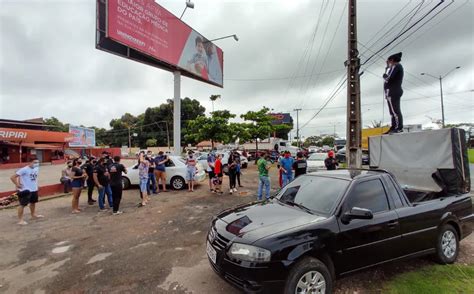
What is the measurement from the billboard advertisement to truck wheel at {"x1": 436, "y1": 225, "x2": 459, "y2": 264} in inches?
515

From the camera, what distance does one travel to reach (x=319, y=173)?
4164mm

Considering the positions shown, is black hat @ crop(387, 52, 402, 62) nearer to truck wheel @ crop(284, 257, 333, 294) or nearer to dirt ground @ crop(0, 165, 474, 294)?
dirt ground @ crop(0, 165, 474, 294)

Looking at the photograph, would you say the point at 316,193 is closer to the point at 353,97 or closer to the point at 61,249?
the point at 61,249

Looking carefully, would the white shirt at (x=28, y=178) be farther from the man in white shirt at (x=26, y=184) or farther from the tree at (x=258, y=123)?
the tree at (x=258, y=123)

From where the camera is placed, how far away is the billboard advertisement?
11641mm

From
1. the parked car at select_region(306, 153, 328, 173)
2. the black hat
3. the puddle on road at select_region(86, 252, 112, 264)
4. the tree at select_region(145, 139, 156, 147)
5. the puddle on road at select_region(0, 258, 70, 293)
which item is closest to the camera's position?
the puddle on road at select_region(0, 258, 70, 293)

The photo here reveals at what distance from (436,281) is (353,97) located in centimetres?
732

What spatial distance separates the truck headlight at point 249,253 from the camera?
8.62 feet

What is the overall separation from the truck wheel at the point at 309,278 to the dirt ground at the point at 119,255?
63cm

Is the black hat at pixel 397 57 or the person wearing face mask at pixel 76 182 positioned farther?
the person wearing face mask at pixel 76 182

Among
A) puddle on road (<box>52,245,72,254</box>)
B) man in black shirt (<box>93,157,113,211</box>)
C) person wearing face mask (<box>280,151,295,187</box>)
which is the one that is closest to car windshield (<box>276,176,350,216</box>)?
puddle on road (<box>52,245,72,254</box>)

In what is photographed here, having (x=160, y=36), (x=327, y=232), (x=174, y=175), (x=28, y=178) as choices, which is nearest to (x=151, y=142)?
(x=160, y=36)

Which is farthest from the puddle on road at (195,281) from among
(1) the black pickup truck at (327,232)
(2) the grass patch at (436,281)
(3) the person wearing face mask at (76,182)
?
(3) the person wearing face mask at (76,182)

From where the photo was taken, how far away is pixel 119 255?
4.43 meters
